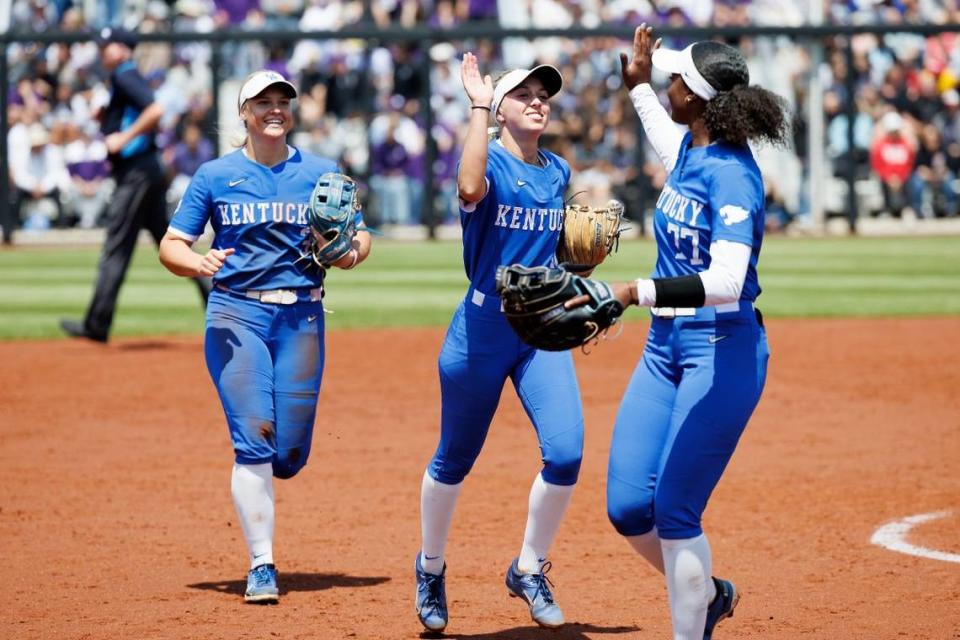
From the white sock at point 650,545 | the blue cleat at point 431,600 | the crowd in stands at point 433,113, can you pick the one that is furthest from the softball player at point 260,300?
the crowd in stands at point 433,113

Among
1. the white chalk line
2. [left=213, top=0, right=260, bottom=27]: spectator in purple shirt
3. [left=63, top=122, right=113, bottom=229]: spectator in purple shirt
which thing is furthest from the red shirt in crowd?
the white chalk line

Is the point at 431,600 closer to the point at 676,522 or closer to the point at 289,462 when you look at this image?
the point at 289,462

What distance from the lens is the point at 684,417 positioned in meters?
4.20

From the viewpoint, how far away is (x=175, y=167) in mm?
19938

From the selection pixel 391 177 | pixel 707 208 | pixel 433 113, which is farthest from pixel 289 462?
pixel 433 113

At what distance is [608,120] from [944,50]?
5.03 meters

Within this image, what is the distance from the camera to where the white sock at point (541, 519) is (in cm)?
506

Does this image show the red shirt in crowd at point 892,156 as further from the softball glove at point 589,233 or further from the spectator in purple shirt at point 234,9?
the softball glove at point 589,233

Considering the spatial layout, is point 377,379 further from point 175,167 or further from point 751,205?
point 175,167

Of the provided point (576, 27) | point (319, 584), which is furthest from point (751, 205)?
point (576, 27)

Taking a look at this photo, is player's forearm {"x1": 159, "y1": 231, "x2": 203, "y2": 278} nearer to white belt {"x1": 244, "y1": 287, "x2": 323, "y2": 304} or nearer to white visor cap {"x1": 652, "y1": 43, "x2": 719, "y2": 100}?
white belt {"x1": 244, "y1": 287, "x2": 323, "y2": 304}

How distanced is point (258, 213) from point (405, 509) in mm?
1945

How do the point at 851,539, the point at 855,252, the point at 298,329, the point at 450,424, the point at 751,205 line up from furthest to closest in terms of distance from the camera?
1. the point at 855,252
2. the point at 851,539
3. the point at 298,329
4. the point at 450,424
5. the point at 751,205

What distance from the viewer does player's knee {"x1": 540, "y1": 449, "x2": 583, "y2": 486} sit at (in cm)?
496
